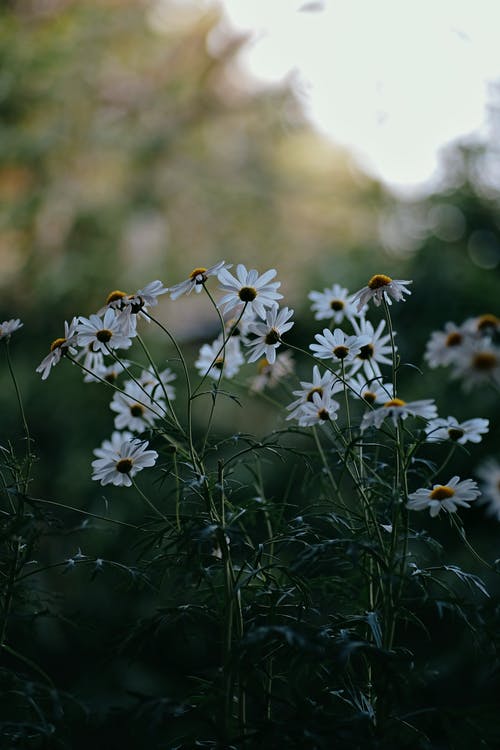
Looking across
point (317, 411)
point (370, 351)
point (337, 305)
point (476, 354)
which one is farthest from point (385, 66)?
point (476, 354)

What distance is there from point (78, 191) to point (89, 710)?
3160 millimetres

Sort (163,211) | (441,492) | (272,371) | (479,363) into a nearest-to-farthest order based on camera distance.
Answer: (479,363), (441,492), (272,371), (163,211)

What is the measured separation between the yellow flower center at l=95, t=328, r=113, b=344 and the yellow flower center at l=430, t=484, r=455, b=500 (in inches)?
12.6

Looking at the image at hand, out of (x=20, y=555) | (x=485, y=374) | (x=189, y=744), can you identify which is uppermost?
(x=485, y=374)

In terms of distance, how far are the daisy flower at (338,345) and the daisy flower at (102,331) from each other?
0.18 m

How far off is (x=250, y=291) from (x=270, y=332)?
0.14 ft

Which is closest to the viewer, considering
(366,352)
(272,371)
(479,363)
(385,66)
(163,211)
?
(479,363)

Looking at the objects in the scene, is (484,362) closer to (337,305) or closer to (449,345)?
(449,345)

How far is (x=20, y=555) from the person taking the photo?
2.22 feet

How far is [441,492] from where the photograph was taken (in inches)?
25.9

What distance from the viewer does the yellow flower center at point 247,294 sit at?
0.71m

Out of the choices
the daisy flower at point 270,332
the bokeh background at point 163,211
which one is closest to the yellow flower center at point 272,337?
the daisy flower at point 270,332

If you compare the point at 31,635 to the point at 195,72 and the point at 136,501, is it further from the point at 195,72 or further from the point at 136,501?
the point at 195,72

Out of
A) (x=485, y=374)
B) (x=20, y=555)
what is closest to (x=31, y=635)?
(x=20, y=555)
